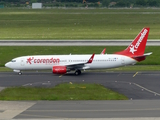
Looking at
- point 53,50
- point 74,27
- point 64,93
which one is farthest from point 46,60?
point 74,27

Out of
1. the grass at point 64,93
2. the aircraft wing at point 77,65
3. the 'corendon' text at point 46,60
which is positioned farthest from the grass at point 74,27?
the grass at point 64,93

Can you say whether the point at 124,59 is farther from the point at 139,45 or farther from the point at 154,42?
the point at 154,42

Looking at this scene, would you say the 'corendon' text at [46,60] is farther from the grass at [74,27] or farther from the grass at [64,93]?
the grass at [74,27]

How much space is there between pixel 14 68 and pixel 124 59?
533 inches

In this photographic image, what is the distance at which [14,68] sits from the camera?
50.3m

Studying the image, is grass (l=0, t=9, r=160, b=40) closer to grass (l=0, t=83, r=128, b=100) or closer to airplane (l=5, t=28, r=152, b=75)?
airplane (l=5, t=28, r=152, b=75)

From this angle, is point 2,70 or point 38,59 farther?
point 2,70

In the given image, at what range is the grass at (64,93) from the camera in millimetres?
33000

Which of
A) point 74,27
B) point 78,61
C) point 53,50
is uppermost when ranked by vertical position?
point 78,61

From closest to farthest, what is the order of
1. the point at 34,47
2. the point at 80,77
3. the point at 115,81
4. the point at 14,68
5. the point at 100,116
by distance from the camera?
1. the point at 100,116
2. the point at 115,81
3. the point at 80,77
4. the point at 14,68
5. the point at 34,47

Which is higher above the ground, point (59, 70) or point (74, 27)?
point (59, 70)

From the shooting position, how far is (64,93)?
3512 cm

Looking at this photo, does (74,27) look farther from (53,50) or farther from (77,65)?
(77,65)

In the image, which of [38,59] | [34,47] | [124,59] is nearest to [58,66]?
[38,59]
